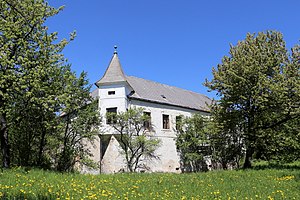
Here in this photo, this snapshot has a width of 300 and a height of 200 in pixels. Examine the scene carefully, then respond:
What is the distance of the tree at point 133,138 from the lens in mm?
29242

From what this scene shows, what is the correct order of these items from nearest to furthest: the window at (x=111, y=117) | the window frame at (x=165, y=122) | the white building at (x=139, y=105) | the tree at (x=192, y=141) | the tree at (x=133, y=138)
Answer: the tree at (x=133, y=138), the window at (x=111, y=117), the white building at (x=139, y=105), the tree at (x=192, y=141), the window frame at (x=165, y=122)

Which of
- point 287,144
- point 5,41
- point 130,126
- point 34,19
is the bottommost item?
point 287,144

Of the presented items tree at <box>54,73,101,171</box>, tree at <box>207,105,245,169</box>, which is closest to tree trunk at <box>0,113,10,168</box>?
tree at <box>54,73,101,171</box>

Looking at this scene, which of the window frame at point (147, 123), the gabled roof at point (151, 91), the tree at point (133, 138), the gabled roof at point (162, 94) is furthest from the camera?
the gabled roof at point (162, 94)

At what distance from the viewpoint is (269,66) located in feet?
79.8

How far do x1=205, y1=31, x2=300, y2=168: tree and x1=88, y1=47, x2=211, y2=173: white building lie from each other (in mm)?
4660

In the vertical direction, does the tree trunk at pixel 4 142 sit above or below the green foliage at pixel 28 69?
below

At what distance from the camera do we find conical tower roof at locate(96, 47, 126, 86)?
31.0m

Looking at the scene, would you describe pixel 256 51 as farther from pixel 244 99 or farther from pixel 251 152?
pixel 251 152

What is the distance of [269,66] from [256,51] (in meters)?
1.62

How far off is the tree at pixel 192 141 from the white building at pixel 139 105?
86 centimetres

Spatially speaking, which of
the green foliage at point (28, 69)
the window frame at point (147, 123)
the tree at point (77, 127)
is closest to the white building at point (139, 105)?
the window frame at point (147, 123)

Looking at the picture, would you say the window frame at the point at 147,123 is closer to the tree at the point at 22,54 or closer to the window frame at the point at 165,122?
the window frame at the point at 165,122

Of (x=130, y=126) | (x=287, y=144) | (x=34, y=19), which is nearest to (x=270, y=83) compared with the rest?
(x=287, y=144)
